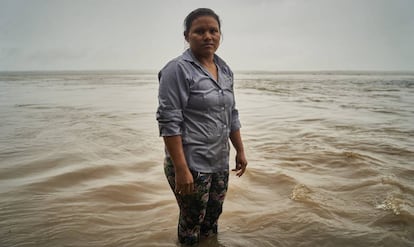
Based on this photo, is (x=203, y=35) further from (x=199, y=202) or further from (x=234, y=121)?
(x=199, y=202)

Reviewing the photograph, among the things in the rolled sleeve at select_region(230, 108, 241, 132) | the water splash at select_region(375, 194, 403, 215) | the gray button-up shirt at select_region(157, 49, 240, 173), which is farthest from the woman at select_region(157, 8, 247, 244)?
the water splash at select_region(375, 194, 403, 215)

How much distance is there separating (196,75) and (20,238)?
2.32 meters

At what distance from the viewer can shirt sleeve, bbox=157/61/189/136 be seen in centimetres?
212

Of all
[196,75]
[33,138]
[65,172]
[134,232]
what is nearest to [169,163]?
[196,75]

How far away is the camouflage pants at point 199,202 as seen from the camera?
7.73 feet

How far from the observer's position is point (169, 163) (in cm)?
236

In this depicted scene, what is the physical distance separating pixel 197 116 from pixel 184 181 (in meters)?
0.45

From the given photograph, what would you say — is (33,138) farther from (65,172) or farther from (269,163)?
(269,163)

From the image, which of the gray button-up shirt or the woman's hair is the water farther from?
the woman's hair

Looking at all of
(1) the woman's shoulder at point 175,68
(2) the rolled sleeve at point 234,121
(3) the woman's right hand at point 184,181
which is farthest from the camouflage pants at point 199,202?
(1) the woman's shoulder at point 175,68

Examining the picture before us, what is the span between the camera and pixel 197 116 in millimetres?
2277

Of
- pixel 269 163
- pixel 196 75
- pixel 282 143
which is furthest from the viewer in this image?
pixel 282 143

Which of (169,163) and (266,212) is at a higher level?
(169,163)

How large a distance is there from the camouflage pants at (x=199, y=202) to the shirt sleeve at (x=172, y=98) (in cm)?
Answer: 34
